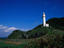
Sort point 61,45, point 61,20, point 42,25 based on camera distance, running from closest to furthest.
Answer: point 61,45
point 42,25
point 61,20

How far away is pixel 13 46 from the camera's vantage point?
15570 millimetres

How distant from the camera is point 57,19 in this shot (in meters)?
37.4

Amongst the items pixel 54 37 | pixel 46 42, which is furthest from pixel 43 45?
pixel 54 37

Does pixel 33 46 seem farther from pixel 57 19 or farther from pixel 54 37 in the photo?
pixel 57 19

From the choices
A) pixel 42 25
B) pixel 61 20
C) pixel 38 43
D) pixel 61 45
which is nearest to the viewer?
pixel 61 45

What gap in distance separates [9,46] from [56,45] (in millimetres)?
5291

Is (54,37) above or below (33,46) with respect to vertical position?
above

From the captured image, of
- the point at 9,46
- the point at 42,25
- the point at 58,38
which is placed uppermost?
the point at 42,25

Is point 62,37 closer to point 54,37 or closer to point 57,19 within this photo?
point 54,37

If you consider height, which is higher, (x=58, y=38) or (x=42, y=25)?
(x=42, y=25)

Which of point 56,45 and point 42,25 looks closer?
point 56,45

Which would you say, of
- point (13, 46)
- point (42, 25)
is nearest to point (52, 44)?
point (13, 46)

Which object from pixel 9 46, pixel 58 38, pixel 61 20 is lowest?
pixel 9 46

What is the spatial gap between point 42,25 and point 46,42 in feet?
48.7
